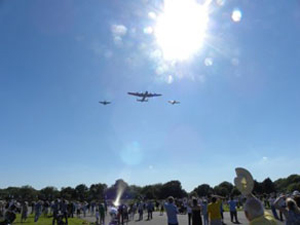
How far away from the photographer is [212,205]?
37.0 ft

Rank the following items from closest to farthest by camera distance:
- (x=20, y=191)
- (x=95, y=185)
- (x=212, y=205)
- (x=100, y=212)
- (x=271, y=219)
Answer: (x=271, y=219), (x=212, y=205), (x=100, y=212), (x=95, y=185), (x=20, y=191)

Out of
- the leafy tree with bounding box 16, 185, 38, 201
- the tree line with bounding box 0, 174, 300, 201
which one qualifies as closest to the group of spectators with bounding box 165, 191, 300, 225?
the tree line with bounding box 0, 174, 300, 201

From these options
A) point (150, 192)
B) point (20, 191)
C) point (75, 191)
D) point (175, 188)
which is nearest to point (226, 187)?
point (175, 188)

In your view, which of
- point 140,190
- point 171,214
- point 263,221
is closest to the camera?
point 263,221

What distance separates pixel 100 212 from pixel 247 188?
2004 centimetres

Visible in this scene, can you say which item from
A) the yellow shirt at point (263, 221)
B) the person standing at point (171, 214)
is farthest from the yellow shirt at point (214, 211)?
the yellow shirt at point (263, 221)

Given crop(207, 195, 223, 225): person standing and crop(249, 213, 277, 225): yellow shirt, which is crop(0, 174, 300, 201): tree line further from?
crop(249, 213, 277, 225): yellow shirt

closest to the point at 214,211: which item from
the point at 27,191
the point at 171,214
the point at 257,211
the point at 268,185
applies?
the point at 171,214

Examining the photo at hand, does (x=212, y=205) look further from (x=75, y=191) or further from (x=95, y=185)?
(x=95, y=185)

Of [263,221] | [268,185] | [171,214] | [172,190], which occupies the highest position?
[172,190]

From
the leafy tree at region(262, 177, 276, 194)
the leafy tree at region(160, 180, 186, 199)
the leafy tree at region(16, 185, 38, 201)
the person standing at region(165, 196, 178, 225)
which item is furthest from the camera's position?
the leafy tree at region(16, 185, 38, 201)

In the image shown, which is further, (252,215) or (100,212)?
(100,212)

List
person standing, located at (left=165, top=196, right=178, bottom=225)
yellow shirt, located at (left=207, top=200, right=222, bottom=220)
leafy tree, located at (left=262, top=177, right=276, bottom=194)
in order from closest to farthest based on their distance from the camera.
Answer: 1. yellow shirt, located at (left=207, top=200, right=222, bottom=220)
2. person standing, located at (left=165, top=196, right=178, bottom=225)
3. leafy tree, located at (left=262, top=177, right=276, bottom=194)

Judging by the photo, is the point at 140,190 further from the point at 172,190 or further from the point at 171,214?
the point at 171,214
